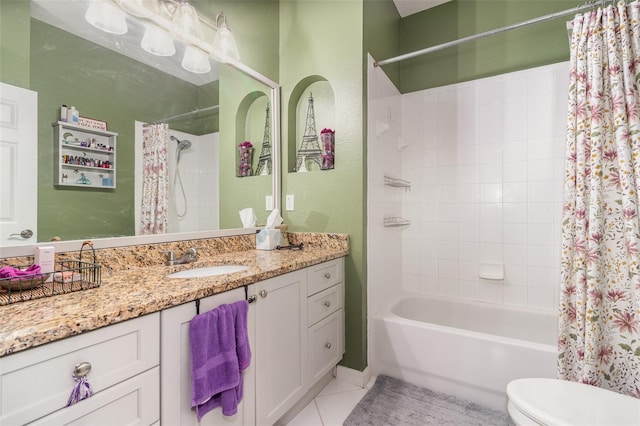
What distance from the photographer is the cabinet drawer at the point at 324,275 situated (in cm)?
174

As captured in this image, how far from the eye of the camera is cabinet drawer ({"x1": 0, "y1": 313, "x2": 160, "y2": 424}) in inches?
26.0

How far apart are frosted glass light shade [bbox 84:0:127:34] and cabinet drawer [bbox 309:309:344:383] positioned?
1.78m

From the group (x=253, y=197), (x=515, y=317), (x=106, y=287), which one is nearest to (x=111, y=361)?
(x=106, y=287)

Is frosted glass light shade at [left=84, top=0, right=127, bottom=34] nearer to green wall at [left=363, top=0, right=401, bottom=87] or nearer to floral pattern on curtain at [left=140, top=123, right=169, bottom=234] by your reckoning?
floral pattern on curtain at [left=140, top=123, right=169, bottom=234]

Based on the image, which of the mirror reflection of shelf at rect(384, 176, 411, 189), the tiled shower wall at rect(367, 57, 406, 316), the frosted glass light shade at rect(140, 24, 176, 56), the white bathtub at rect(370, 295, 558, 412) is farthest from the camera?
the mirror reflection of shelf at rect(384, 176, 411, 189)

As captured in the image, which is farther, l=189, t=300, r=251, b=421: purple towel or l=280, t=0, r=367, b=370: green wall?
l=280, t=0, r=367, b=370: green wall

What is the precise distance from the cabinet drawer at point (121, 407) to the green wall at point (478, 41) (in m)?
2.51

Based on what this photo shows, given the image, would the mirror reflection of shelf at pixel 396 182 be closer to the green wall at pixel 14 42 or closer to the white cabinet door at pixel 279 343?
the white cabinet door at pixel 279 343

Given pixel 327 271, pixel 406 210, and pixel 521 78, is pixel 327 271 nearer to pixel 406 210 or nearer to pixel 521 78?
pixel 406 210

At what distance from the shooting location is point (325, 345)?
6.08ft

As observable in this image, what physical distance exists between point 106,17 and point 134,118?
0.45 meters

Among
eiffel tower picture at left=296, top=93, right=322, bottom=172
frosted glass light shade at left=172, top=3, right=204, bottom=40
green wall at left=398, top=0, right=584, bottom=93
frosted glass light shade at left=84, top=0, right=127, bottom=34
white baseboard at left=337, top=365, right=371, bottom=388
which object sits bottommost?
white baseboard at left=337, top=365, right=371, bottom=388

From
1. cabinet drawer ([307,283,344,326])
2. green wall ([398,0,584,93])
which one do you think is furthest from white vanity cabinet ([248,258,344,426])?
green wall ([398,0,584,93])

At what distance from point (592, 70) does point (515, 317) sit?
1.68 m
